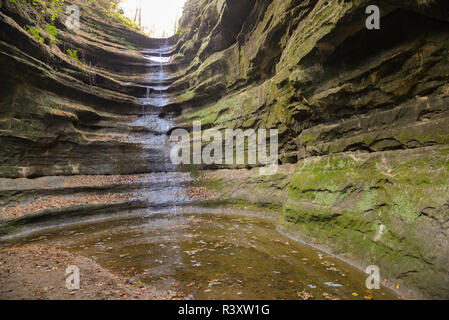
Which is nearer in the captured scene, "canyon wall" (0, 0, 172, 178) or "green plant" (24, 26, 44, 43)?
"canyon wall" (0, 0, 172, 178)

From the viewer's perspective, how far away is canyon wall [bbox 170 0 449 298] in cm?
386

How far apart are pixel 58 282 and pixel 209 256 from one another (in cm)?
299

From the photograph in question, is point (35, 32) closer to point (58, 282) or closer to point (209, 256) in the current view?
point (58, 282)

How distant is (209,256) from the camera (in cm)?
522

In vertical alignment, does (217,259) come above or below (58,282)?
below

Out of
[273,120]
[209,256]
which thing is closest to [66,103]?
[273,120]

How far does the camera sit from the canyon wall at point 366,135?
3857mm

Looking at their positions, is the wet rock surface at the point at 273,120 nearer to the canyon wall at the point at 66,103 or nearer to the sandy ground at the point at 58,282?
the canyon wall at the point at 66,103

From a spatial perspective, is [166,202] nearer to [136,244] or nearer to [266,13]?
[136,244]

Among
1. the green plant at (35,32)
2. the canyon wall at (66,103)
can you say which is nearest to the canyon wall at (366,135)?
the canyon wall at (66,103)

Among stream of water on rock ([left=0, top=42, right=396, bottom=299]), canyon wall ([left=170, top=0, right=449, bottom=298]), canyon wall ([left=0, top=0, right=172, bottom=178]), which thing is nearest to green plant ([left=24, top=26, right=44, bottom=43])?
canyon wall ([left=0, top=0, right=172, bottom=178])

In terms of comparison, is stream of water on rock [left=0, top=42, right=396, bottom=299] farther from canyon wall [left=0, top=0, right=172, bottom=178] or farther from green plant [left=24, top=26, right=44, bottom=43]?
green plant [left=24, top=26, right=44, bottom=43]

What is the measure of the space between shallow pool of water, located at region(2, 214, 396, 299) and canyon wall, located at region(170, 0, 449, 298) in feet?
2.56
